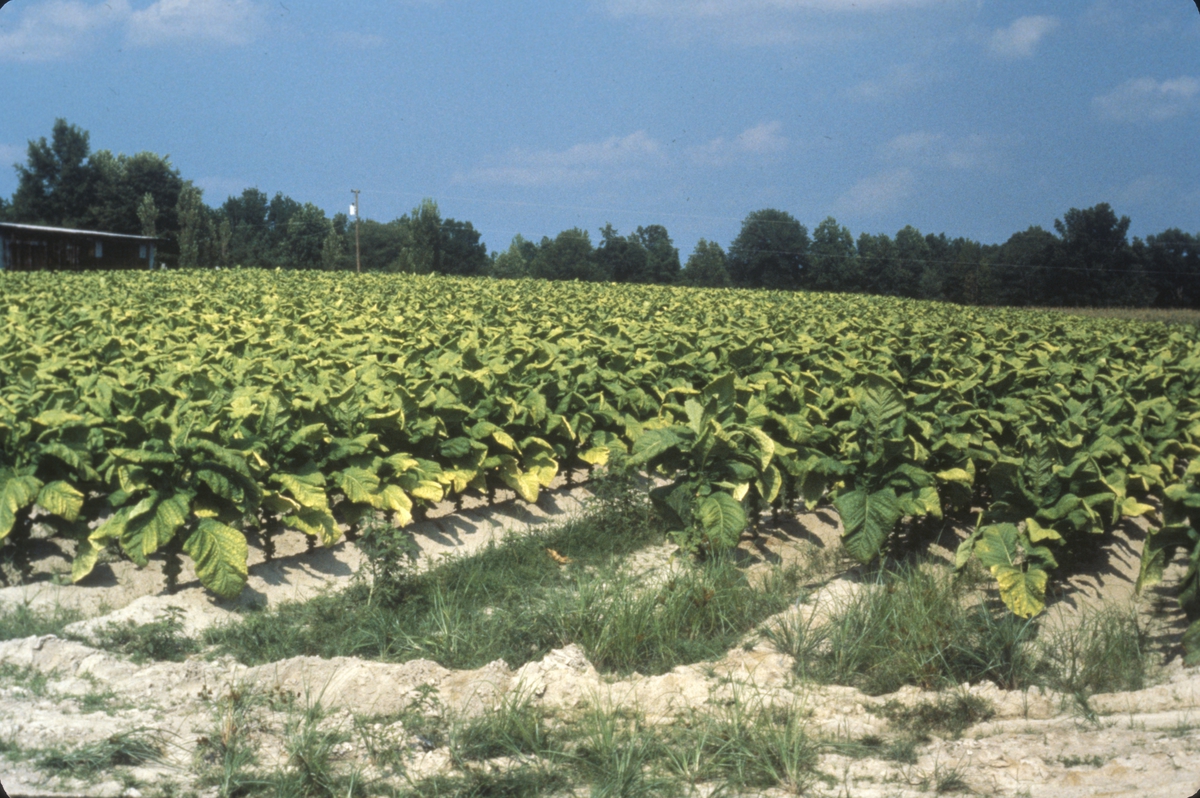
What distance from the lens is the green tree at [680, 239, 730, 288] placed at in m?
69.0

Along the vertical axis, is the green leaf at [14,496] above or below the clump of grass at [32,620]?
above

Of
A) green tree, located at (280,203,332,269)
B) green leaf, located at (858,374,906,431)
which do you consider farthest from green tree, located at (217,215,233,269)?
green leaf, located at (858,374,906,431)

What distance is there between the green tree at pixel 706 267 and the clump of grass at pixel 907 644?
2527 inches

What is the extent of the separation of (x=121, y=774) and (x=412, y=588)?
243 centimetres

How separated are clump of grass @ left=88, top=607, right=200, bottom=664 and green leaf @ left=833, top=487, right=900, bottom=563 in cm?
382

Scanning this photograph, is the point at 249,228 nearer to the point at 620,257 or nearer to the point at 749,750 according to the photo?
the point at 620,257

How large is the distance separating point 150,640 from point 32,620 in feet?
2.92

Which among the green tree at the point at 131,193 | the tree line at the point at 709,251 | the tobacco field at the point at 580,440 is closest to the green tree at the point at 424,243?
the tree line at the point at 709,251

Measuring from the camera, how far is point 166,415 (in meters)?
6.25

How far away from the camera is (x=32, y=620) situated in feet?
16.7

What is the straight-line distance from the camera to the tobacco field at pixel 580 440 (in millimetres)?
5629

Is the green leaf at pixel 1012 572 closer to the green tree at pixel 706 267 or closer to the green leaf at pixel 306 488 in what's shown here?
the green leaf at pixel 306 488

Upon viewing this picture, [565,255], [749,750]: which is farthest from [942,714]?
[565,255]

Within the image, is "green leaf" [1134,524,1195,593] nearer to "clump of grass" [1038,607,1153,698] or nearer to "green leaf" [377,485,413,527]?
"clump of grass" [1038,607,1153,698]
